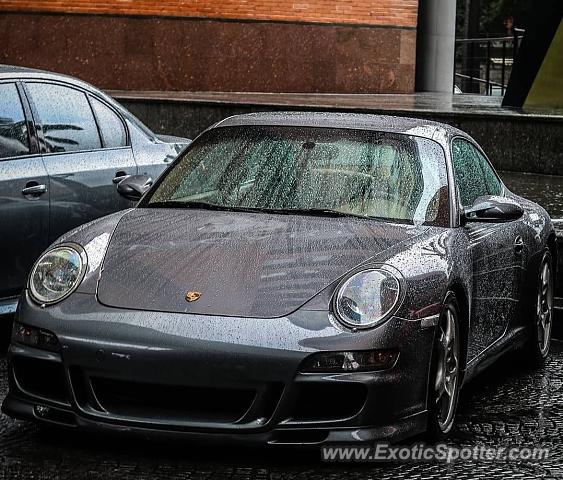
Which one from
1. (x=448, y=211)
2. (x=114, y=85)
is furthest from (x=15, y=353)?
(x=114, y=85)

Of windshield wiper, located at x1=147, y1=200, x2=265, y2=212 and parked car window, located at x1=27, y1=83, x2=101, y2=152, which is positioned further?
parked car window, located at x1=27, y1=83, x2=101, y2=152

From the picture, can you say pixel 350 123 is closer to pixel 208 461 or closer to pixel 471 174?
pixel 471 174

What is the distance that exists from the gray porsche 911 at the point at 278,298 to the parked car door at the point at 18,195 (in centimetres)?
127

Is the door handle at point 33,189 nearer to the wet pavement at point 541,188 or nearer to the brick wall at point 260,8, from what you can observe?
the wet pavement at point 541,188

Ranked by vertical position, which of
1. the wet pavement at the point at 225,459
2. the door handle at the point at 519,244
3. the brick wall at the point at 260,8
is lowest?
the brick wall at the point at 260,8

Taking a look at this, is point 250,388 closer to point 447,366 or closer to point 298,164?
point 447,366

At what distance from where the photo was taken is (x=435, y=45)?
27.1 metres

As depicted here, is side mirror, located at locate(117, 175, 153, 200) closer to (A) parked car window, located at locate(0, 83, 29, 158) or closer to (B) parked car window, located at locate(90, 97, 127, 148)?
(A) parked car window, located at locate(0, 83, 29, 158)

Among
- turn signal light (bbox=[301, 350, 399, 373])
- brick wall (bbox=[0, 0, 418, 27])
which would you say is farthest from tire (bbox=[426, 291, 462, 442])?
brick wall (bbox=[0, 0, 418, 27])

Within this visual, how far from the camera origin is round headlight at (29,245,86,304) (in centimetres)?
540

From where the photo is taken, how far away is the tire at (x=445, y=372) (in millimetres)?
5504

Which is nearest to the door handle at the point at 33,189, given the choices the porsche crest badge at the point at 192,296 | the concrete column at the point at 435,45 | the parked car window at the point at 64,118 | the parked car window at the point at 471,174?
the parked car window at the point at 64,118

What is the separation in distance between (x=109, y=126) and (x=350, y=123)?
222 centimetres

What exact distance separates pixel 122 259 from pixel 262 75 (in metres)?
19.0
